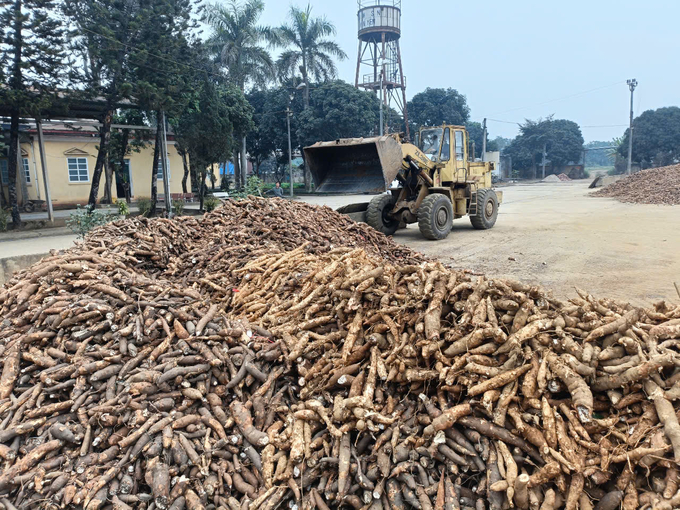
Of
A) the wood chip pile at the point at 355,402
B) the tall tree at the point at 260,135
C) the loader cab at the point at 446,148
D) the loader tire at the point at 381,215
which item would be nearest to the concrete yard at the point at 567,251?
the loader tire at the point at 381,215

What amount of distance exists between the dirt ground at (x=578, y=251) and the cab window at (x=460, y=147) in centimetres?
226

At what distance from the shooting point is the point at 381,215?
13.0 meters

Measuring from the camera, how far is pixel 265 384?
3795mm

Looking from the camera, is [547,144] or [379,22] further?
[547,144]

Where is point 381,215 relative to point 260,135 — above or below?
below

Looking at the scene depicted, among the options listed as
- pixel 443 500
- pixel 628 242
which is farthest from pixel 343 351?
pixel 628 242

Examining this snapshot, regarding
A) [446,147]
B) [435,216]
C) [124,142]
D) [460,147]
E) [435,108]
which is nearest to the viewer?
[435,216]

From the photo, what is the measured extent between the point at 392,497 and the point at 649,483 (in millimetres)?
1486

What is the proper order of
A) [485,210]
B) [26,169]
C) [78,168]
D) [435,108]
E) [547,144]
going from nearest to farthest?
1. [485,210]
2. [26,169]
3. [78,168]
4. [435,108]
5. [547,144]

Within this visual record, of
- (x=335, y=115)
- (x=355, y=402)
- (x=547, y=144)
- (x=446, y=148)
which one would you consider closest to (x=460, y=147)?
(x=446, y=148)

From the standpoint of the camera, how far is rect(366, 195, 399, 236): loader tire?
12.8 metres

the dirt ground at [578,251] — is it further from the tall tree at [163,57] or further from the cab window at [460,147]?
the tall tree at [163,57]

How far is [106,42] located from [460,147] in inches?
460

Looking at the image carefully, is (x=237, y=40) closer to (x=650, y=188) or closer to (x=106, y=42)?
(x=106, y=42)
